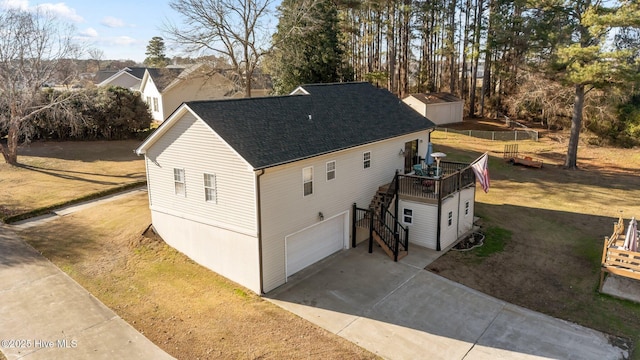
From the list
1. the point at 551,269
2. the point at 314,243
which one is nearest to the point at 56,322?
the point at 314,243

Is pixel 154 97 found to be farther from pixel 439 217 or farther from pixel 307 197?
pixel 439 217

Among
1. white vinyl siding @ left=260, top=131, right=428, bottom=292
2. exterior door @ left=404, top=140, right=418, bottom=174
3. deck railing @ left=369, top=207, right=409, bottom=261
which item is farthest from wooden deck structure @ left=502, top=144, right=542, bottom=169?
deck railing @ left=369, top=207, right=409, bottom=261

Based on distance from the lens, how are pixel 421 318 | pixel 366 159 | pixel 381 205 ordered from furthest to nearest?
pixel 366 159
pixel 381 205
pixel 421 318

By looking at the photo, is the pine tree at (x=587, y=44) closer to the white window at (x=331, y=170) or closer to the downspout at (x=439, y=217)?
the downspout at (x=439, y=217)

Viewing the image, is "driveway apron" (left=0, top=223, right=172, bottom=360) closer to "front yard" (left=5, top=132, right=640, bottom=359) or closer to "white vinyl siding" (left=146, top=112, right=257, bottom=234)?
"front yard" (left=5, top=132, right=640, bottom=359)

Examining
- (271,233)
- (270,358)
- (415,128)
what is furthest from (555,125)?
(270,358)

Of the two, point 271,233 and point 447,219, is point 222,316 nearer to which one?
point 271,233

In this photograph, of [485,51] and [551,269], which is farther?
[485,51]
